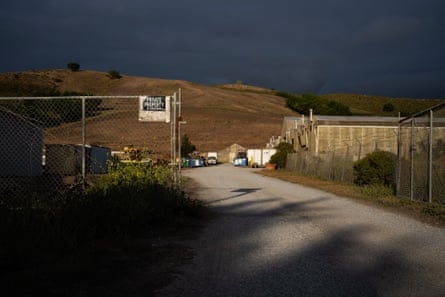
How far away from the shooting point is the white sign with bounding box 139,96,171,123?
11.3m

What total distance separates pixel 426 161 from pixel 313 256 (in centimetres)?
849

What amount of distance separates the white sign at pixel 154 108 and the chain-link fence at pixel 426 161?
Answer: 7.09 metres

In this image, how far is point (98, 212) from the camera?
8.40m

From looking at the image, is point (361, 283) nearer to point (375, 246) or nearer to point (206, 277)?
point (206, 277)

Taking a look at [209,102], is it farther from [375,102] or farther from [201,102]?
[375,102]

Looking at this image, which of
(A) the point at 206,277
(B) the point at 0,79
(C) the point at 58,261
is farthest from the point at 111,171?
(B) the point at 0,79

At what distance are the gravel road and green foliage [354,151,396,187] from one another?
7.88 meters

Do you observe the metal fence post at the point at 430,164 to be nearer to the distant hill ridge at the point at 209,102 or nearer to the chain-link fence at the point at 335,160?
the chain-link fence at the point at 335,160

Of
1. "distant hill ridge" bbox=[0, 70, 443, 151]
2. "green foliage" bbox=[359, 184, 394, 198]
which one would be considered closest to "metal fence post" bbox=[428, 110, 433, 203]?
"green foliage" bbox=[359, 184, 394, 198]

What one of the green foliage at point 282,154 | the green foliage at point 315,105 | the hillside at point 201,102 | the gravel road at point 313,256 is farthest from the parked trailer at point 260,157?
the gravel road at point 313,256

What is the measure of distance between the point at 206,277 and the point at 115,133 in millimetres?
25194

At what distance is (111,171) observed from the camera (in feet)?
36.4

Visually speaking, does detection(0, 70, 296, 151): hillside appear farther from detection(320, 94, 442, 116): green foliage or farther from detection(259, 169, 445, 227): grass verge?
detection(259, 169, 445, 227): grass verge

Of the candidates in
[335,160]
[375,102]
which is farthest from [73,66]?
[335,160]
